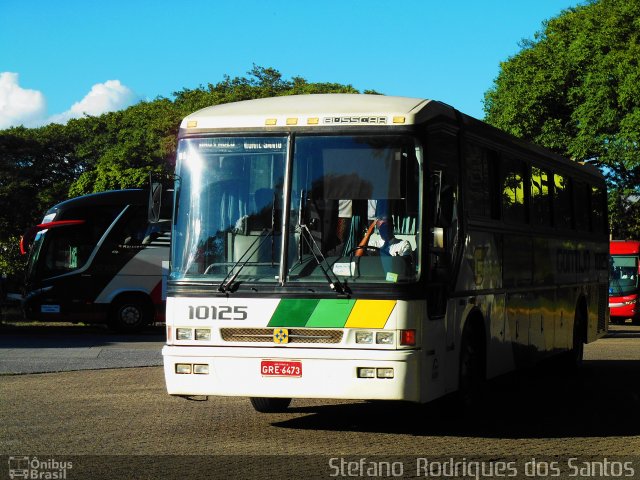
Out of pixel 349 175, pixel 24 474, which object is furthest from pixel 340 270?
pixel 24 474

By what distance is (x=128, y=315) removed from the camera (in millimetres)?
28969

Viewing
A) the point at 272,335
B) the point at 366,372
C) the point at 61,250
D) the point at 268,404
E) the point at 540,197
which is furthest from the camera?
the point at 61,250

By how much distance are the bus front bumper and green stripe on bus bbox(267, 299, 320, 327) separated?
237mm

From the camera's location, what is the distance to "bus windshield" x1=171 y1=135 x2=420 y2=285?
1008 cm

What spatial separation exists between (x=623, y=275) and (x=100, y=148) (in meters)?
44.8

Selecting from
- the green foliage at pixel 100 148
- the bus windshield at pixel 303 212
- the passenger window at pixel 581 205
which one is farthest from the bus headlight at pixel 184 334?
the green foliage at pixel 100 148

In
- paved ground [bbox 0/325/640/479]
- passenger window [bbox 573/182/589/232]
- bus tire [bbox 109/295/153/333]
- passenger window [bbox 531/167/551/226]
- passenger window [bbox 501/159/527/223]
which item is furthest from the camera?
bus tire [bbox 109/295/153/333]

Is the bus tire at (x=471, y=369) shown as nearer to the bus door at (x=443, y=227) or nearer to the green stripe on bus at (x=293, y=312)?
the bus door at (x=443, y=227)

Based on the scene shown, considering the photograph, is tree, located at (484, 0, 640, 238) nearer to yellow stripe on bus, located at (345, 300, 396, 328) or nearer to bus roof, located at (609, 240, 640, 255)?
bus roof, located at (609, 240, 640, 255)

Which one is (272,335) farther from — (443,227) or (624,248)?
(624,248)

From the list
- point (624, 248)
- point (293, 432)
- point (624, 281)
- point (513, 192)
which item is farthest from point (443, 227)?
point (624, 248)

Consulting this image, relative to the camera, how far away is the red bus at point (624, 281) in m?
39.5

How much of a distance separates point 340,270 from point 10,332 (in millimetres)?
20377

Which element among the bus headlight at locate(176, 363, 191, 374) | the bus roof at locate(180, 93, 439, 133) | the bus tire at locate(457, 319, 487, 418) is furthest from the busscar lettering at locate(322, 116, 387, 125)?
the bus headlight at locate(176, 363, 191, 374)
